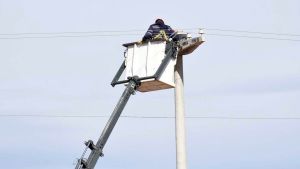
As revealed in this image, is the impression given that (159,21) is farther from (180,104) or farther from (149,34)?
(180,104)

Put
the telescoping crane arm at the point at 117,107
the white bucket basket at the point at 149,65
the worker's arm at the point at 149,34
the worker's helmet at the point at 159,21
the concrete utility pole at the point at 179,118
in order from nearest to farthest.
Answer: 1. the telescoping crane arm at the point at 117,107
2. the concrete utility pole at the point at 179,118
3. the white bucket basket at the point at 149,65
4. the worker's arm at the point at 149,34
5. the worker's helmet at the point at 159,21

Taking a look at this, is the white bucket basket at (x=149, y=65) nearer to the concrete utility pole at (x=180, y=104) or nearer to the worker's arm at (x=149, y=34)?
the worker's arm at (x=149, y=34)

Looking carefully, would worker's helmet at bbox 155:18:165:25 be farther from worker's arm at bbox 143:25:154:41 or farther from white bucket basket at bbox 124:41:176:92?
white bucket basket at bbox 124:41:176:92

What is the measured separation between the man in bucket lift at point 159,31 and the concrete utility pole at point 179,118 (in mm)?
1347

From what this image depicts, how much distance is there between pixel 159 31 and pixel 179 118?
4132mm

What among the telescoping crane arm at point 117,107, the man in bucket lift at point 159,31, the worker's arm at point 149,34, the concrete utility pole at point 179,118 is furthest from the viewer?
the worker's arm at point 149,34

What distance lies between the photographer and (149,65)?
3061cm

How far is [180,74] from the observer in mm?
31359

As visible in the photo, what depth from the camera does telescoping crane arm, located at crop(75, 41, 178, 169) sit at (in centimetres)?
2723

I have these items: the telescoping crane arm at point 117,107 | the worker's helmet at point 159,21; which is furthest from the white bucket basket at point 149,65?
the worker's helmet at point 159,21

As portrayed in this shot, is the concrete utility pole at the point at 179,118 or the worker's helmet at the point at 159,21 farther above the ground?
the worker's helmet at the point at 159,21

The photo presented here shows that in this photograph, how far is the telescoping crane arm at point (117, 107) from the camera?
27.2 m

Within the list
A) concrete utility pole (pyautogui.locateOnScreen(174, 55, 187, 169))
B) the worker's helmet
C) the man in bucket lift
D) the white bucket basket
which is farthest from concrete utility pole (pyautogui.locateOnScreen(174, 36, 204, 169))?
the worker's helmet

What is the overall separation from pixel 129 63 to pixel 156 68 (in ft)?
5.31
